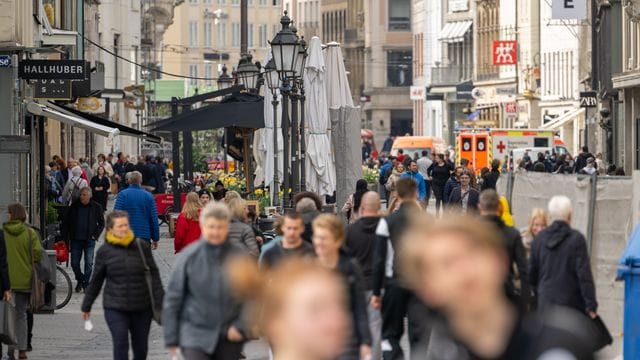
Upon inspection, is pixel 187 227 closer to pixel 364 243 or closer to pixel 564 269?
pixel 364 243

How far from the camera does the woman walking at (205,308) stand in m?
11.3

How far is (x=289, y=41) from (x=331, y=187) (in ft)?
13.2

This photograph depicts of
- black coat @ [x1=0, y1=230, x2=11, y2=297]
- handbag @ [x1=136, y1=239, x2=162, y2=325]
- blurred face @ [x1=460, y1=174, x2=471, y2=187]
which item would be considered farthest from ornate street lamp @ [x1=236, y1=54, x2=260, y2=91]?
handbag @ [x1=136, y1=239, x2=162, y2=325]

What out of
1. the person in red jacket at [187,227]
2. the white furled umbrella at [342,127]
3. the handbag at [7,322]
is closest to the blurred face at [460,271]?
the handbag at [7,322]

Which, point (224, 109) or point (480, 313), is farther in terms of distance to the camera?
point (224, 109)

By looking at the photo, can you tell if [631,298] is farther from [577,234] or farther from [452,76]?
[452,76]

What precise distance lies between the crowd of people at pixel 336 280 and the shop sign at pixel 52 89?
2236 millimetres

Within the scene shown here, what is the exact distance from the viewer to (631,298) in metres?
14.5

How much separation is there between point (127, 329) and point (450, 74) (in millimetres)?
97279

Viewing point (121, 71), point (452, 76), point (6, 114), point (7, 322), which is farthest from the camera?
point (452, 76)

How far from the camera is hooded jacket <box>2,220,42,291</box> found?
54.7ft

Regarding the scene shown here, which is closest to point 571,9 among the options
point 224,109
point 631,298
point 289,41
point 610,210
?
point 224,109

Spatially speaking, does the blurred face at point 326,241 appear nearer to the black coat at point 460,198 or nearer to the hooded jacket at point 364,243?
the hooded jacket at point 364,243

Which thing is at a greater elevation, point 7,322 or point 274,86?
point 274,86
